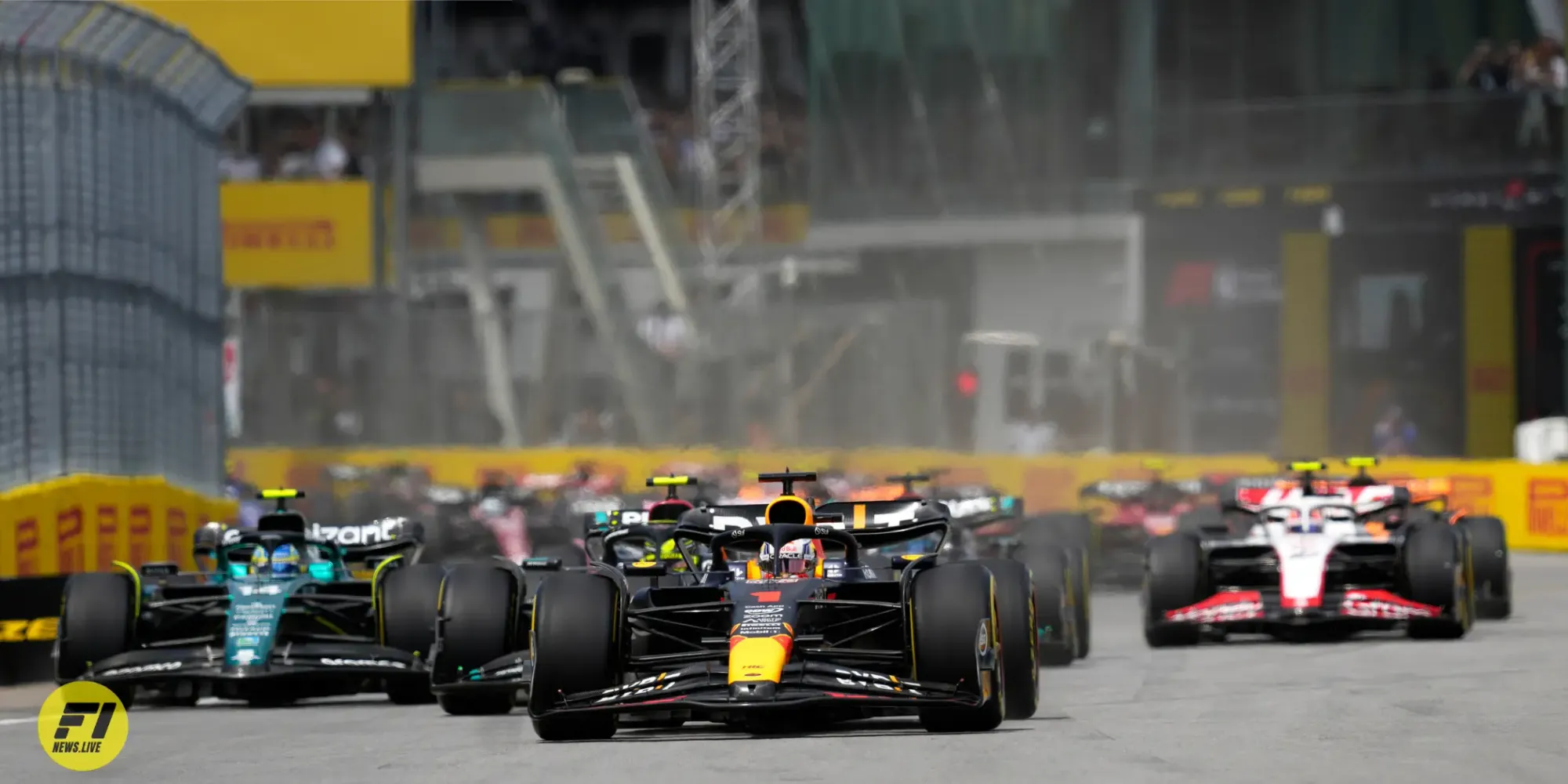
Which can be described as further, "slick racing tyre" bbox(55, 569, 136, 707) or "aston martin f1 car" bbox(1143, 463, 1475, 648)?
"aston martin f1 car" bbox(1143, 463, 1475, 648)

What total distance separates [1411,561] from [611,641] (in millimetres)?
8622

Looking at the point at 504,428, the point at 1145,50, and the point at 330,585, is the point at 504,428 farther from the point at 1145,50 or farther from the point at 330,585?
the point at 330,585

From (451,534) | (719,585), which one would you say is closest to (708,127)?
(451,534)

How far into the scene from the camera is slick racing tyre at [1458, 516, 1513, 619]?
72.7 feet

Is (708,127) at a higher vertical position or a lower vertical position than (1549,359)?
higher

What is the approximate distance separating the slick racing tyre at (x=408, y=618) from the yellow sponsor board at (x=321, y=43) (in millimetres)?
26702

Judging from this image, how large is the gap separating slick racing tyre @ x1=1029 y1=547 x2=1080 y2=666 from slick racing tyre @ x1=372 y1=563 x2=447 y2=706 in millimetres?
4246

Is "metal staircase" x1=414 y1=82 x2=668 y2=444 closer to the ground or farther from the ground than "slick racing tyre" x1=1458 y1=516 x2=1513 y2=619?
farther from the ground

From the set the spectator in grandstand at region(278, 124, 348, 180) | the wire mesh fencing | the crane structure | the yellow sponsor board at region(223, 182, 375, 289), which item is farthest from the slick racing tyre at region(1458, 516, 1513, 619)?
the spectator in grandstand at region(278, 124, 348, 180)

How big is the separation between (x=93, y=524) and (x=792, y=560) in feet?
27.3

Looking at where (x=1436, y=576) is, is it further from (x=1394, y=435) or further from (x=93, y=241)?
(x=1394, y=435)

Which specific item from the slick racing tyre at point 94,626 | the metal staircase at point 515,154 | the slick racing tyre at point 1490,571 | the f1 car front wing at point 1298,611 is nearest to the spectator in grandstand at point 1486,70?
the metal staircase at point 515,154

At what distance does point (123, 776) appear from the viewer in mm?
11539

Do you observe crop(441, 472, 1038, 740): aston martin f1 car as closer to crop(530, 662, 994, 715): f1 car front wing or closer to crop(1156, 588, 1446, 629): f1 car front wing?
crop(530, 662, 994, 715): f1 car front wing
